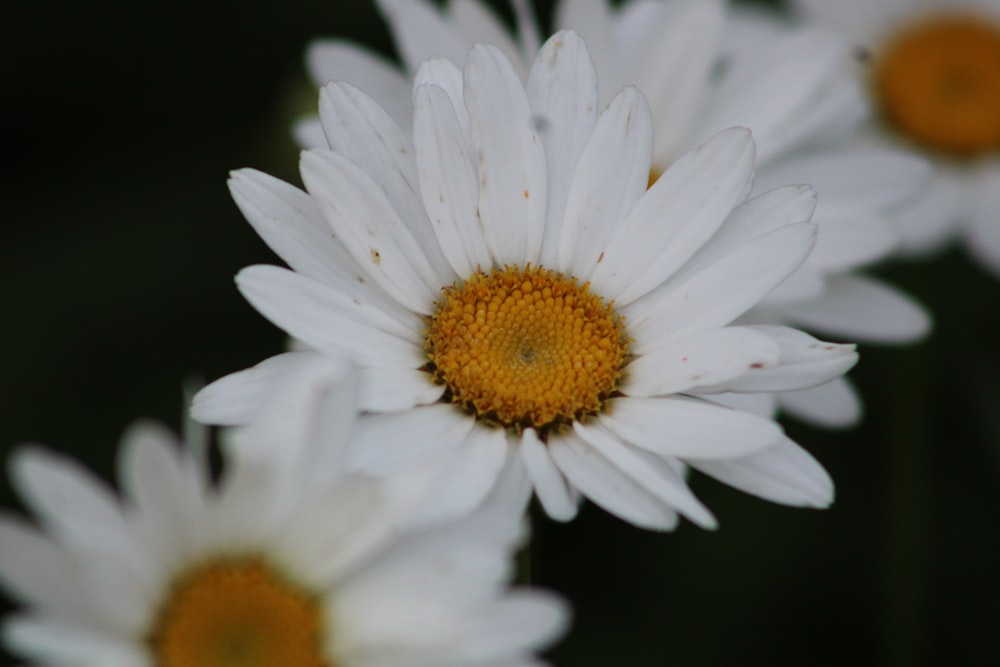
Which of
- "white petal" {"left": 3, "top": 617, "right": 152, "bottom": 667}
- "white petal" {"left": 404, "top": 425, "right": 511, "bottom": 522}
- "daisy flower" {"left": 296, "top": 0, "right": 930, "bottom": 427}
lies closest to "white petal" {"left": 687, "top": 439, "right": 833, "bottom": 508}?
"white petal" {"left": 404, "top": 425, "right": 511, "bottom": 522}

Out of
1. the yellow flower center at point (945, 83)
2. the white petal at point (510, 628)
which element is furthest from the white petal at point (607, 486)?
the yellow flower center at point (945, 83)

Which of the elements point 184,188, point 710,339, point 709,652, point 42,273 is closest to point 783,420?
point 709,652

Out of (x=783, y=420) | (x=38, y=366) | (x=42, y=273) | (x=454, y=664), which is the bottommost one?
(x=454, y=664)

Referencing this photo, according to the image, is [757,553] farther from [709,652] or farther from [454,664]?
[454,664]

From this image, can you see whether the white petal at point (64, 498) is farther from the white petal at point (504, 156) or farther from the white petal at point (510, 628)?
the white petal at point (504, 156)

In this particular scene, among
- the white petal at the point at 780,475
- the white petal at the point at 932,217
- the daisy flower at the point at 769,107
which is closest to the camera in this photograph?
the white petal at the point at 780,475

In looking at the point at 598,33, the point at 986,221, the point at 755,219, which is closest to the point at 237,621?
the point at 755,219

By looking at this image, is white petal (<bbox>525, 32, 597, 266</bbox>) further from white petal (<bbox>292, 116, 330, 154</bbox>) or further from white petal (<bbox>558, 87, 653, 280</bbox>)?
white petal (<bbox>292, 116, 330, 154</bbox>)
